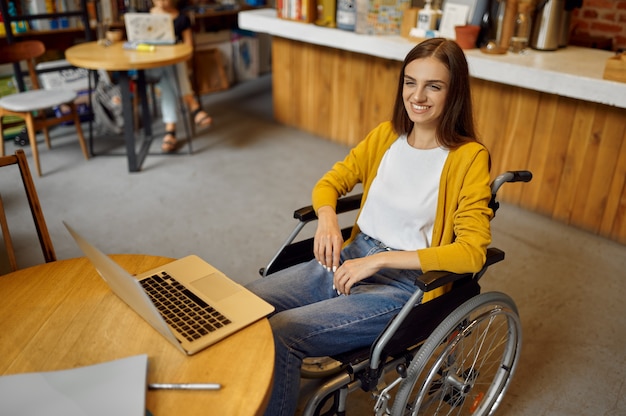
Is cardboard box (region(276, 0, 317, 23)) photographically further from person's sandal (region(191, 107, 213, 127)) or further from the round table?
person's sandal (region(191, 107, 213, 127))

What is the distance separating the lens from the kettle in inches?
116

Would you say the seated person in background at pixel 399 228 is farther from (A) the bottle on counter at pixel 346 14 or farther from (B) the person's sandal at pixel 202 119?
(B) the person's sandal at pixel 202 119

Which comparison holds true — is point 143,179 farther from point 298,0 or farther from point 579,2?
point 579,2

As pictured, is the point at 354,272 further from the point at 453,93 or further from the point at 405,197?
the point at 453,93

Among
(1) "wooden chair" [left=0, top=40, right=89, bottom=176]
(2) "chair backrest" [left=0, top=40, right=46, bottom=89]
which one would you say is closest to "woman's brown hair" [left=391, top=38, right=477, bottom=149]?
(1) "wooden chair" [left=0, top=40, right=89, bottom=176]

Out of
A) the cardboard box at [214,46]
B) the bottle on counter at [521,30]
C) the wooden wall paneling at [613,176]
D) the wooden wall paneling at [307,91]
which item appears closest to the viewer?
the wooden wall paneling at [613,176]

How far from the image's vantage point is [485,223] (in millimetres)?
1351

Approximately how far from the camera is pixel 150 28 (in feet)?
11.5

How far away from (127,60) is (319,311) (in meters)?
2.31

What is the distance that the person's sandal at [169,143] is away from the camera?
149 inches

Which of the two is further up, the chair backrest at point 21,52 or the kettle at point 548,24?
the kettle at point 548,24

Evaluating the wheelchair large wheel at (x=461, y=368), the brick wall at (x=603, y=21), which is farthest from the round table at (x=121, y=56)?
the brick wall at (x=603, y=21)

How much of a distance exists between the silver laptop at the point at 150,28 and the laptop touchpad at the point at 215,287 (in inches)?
106

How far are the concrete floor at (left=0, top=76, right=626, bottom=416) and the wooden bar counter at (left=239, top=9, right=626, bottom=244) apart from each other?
0.51 ft
